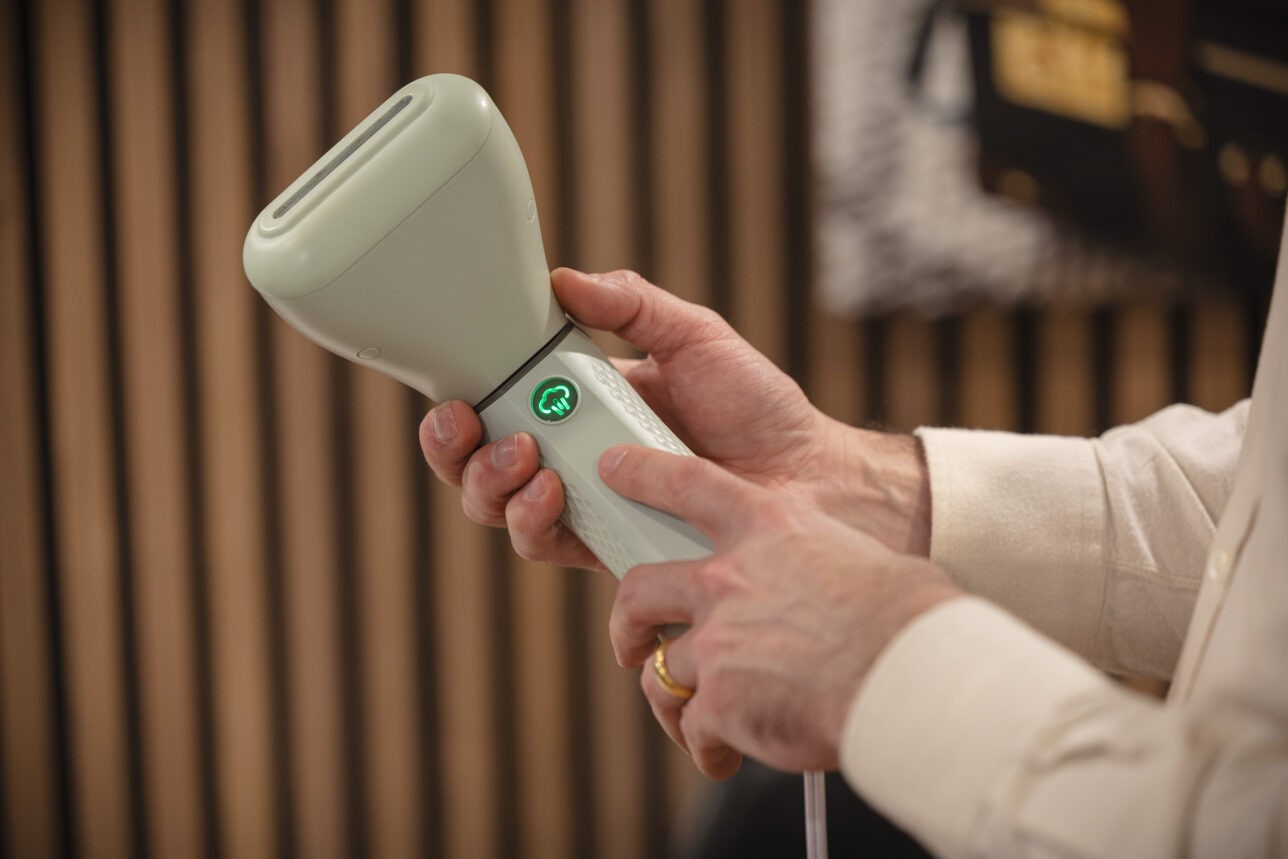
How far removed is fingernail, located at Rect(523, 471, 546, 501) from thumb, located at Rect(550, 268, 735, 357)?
0.43 feet

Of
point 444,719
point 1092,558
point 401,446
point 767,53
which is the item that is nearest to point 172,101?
point 401,446

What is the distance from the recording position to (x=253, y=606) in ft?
5.38

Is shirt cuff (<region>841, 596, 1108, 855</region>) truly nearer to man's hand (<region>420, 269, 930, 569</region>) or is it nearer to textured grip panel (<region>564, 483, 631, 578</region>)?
textured grip panel (<region>564, 483, 631, 578</region>)

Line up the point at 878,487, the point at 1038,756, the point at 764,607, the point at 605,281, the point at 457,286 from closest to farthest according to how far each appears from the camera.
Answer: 1. the point at 1038,756
2. the point at 764,607
3. the point at 457,286
4. the point at 605,281
5. the point at 878,487

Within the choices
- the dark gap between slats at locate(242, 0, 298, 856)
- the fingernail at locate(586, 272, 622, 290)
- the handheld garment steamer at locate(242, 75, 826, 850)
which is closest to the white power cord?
the handheld garment steamer at locate(242, 75, 826, 850)

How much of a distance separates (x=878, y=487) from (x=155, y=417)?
1316mm

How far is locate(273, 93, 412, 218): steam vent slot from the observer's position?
0.57 metres

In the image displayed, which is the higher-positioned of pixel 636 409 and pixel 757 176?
pixel 757 176

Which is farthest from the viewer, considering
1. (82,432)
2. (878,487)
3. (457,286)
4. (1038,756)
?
(82,432)

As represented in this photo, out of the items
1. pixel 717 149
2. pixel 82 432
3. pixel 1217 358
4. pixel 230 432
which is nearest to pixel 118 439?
pixel 82 432

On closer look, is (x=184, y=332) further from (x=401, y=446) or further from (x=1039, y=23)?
(x=1039, y=23)

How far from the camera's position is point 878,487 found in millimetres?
850

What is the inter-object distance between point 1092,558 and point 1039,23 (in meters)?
1.01

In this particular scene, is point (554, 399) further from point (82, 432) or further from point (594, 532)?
point (82, 432)
